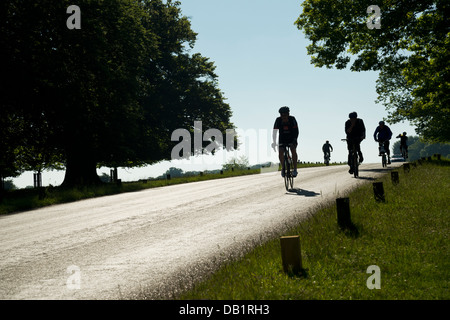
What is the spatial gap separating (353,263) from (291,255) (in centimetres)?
85

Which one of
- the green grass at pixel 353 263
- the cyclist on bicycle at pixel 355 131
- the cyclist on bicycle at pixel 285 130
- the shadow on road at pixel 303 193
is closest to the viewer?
the green grass at pixel 353 263

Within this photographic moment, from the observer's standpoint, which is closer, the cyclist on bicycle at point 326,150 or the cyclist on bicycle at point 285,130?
the cyclist on bicycle at point 285,130

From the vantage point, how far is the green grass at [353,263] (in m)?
4.03

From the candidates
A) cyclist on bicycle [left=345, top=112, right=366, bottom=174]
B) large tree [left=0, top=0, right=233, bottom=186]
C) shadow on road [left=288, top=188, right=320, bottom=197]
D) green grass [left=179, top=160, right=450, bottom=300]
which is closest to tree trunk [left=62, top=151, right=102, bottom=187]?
large tree [left=0, top=0, right=233, bottom=186]

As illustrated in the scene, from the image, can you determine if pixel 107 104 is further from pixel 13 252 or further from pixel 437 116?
pixel 437 116

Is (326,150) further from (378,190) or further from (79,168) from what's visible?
(378,190)

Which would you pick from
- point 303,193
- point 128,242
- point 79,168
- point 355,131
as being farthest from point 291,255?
point 79,168

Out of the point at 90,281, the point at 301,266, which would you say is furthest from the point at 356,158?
the point at 90,281

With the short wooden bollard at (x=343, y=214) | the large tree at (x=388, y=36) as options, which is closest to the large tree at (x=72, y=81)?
the large tree at (x=388, y=36)

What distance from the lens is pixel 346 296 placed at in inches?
156

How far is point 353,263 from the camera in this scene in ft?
16.2

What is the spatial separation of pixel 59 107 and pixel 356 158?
51.0ft

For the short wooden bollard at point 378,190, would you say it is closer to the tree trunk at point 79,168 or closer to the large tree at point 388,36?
the large tree at point 388,36

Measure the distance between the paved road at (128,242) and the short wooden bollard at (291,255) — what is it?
111 cm
